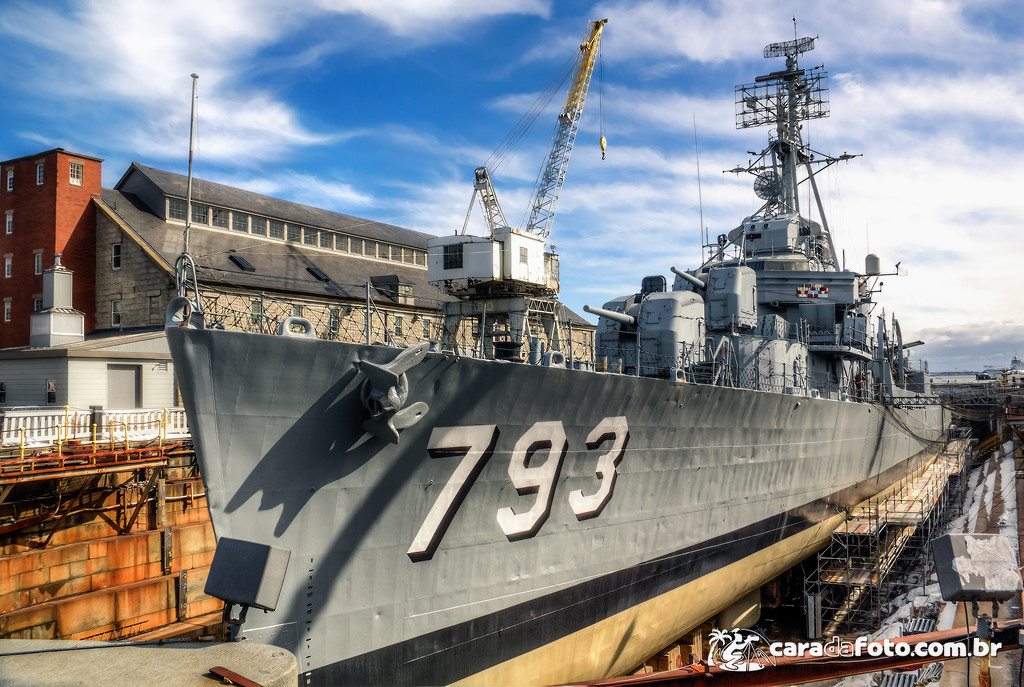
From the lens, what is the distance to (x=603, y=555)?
934 centimetres

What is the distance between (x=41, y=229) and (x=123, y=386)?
9.68 m

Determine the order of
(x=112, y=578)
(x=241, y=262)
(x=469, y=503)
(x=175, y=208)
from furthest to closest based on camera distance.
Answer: (x=175, y=208)
(x=241, y=262)
(x=112, y=578)
(x=469, y=503)

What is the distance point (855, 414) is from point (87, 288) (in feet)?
80.9

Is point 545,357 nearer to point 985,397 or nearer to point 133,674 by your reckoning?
point 133,674

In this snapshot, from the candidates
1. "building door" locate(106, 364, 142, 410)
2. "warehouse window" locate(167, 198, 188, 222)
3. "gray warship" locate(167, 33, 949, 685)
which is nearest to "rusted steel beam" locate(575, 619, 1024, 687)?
"gray warship" locate(167, 33, 949, 685)

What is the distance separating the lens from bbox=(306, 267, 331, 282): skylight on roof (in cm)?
2505

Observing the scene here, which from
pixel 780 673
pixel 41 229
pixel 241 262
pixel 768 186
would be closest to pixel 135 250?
pixel 241 262

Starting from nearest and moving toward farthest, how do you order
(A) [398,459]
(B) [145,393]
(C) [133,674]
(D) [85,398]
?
1. (C) [133,674]
2. (A) [398,459]
3. (D) [85,398]
4. (B) [145,393]

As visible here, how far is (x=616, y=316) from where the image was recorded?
1298cm

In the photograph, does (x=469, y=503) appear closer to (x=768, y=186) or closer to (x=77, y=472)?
(x=77, y=472)

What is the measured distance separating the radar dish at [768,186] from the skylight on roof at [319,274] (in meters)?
16.2

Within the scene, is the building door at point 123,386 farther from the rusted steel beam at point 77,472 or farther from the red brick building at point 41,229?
the red brick building at point 41,229

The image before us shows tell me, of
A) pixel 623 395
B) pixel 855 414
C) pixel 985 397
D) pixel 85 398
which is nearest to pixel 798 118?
pixel 855 414

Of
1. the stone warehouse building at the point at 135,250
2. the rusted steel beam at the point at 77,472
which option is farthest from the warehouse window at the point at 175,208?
the rusted steel beam at the point at 77,472
